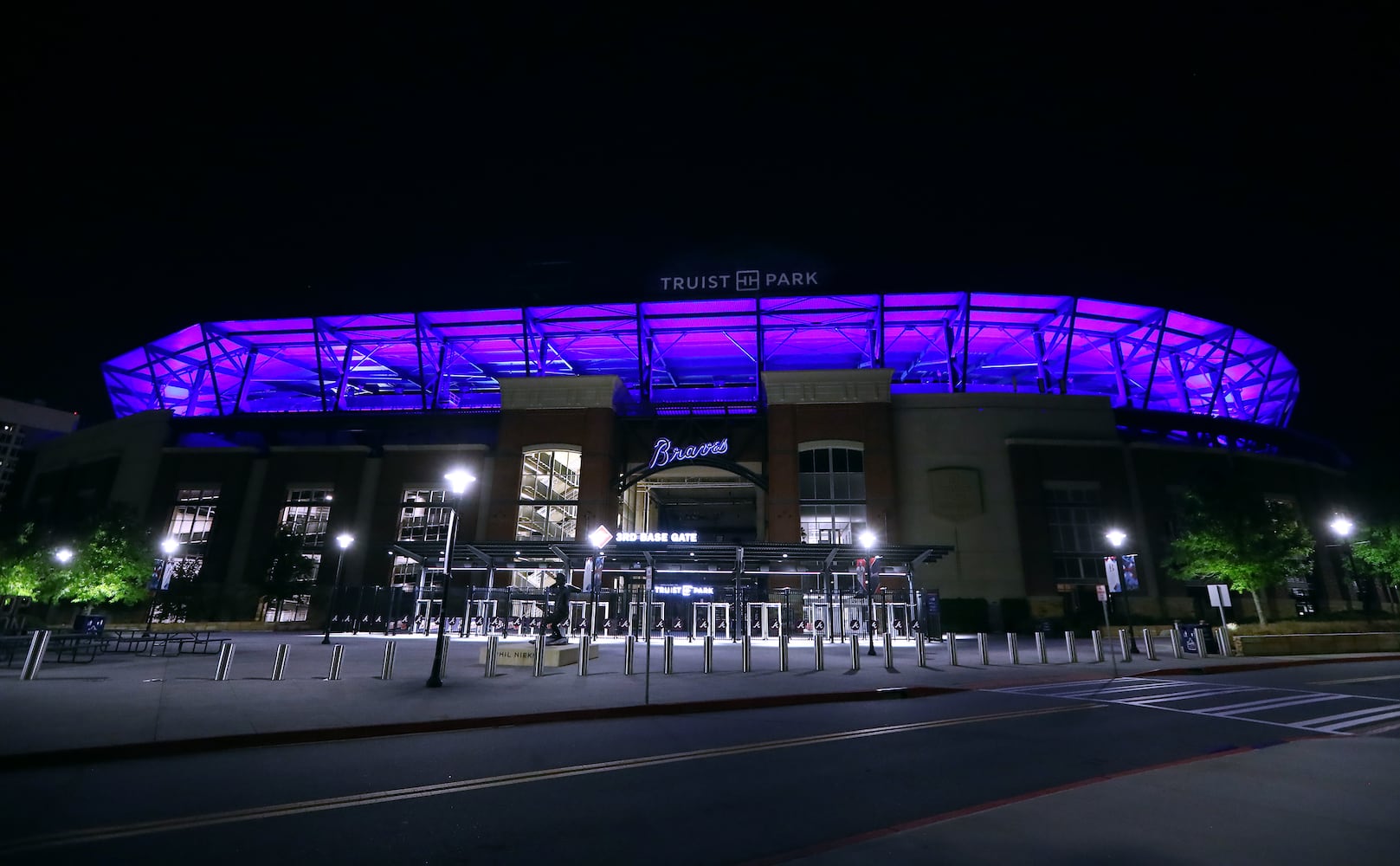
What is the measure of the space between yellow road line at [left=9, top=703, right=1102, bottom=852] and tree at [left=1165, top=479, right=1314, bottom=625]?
1340 inches

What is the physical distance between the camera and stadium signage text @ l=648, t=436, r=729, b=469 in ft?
147

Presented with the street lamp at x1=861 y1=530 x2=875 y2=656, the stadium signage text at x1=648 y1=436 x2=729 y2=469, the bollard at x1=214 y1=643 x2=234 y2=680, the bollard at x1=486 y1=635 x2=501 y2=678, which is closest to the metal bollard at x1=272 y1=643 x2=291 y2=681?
the bollard at x1=214 y1=643 x2=234 y2=680

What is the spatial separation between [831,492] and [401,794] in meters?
38.8

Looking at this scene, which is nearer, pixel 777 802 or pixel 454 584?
pixel 777 802

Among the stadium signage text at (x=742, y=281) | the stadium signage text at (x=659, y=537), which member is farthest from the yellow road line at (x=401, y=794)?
the stadium signage text at (x=742, y=281)

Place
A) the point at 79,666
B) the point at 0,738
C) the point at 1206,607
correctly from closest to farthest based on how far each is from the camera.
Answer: the point at 0,738
the point at 79,666
the point at 1206,607

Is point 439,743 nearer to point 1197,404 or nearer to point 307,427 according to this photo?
point 307,427

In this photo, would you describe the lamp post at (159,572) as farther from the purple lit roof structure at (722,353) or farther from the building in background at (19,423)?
the building in background at (19,423)

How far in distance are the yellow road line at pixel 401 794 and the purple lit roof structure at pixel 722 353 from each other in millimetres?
37183

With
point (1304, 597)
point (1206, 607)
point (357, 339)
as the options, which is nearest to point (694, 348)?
point (357, 339)

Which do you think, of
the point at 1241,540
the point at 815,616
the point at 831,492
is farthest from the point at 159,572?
the point at 1241,540

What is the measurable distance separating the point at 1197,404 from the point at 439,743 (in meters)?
67.3

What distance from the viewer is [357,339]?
49.9 meters

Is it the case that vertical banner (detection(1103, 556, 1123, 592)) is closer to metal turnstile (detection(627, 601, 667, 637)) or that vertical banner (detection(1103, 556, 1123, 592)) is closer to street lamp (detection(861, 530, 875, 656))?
street lamp (detection(861, 530, 875, 656))
